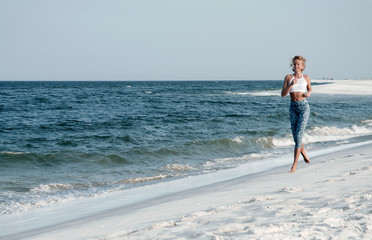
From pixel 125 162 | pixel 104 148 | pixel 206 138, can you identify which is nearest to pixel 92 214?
pixel 125 162

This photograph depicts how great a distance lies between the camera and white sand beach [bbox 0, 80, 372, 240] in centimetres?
352

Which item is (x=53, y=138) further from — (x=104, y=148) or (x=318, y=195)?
(x=318, y=195)

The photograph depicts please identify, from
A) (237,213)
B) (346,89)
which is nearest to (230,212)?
(237,213)

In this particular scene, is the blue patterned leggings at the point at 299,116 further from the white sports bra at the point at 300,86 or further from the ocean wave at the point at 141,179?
the ocean wave at the point at 141,179

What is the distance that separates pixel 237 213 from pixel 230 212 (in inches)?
4.9

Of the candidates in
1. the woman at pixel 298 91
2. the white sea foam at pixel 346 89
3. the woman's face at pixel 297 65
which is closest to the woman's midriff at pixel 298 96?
the woman at pixel 298 91

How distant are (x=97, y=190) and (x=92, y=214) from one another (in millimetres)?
2405

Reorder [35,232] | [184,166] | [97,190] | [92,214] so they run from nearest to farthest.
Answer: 1. [35,232]
2. [92,214]
3. [97,190]
4. [184,166]

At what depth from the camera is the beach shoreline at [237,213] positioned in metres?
3.52

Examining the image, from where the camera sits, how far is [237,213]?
433 cm

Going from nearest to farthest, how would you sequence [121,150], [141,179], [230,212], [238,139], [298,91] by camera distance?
1. [230,212]
2. [298,91]
3. [141,179]
4. [121,150]
5. [238,139]

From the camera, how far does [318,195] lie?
4711mm

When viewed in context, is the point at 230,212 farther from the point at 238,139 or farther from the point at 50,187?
the point at 238,139

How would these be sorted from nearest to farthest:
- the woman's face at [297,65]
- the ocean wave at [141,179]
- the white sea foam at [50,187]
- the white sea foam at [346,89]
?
the woman's face at [297,65], the white sea foam at [50,187], the ocean wave at [141,179], the white sea foam at [346,89]
